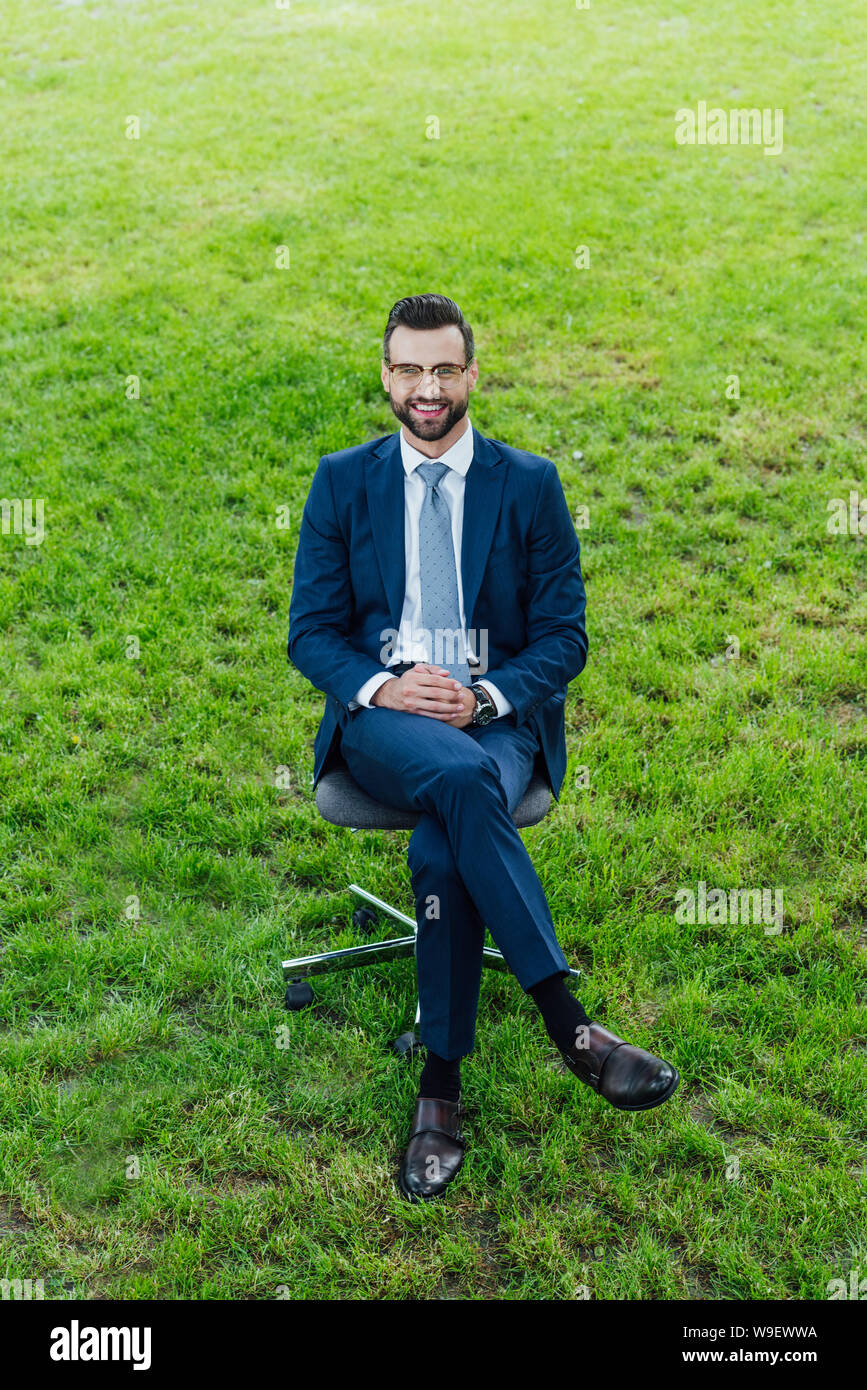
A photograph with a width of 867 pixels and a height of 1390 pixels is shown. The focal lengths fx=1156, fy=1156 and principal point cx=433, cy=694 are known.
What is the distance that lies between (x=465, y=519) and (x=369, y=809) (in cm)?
103

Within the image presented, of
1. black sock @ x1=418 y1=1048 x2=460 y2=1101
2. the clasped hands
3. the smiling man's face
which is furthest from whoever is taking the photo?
the smiling man's face

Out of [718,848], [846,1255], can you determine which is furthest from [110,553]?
[846,1255]

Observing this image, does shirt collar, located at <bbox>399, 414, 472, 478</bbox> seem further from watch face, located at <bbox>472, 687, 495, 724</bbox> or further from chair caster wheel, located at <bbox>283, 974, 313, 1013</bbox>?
chair caster wheel, located at <bbox>283, 974, 313, 1013</bbox>

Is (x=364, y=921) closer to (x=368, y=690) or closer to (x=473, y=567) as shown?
(x=368, y=690)

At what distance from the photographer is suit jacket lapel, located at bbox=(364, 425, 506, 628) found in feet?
12.7

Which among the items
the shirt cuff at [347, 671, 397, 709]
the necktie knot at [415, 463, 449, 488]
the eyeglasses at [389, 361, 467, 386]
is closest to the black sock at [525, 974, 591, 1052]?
the shirt cuff at [347, 671, 397, 709]

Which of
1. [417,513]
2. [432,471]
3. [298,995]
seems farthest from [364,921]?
[432,471]

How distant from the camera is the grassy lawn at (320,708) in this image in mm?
3314

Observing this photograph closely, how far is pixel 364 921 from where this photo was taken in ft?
14.1

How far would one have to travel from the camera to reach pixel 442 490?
395 centimetres

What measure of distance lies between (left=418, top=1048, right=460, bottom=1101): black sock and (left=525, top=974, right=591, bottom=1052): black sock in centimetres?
33

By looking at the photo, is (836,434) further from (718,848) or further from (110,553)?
(110,553)
